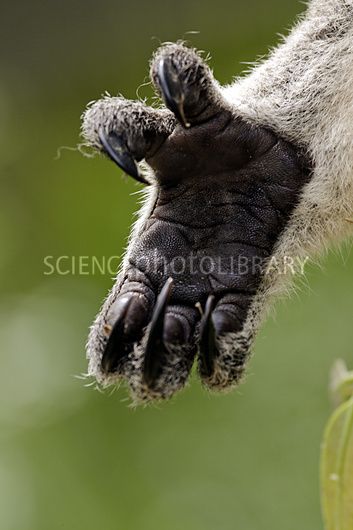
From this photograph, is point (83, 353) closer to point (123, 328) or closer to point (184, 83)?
point (123, 328)

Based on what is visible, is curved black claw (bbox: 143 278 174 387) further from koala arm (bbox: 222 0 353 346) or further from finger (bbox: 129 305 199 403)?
koala arm (bbox: 222 0 353 346)

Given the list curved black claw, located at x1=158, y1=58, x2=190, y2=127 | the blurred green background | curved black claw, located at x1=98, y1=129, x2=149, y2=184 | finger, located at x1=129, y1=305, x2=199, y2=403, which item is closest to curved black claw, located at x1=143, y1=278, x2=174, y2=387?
finger, located at x1=129, y1=305, x2=199, y2=403

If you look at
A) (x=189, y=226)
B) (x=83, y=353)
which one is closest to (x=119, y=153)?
(x=189, y=226)

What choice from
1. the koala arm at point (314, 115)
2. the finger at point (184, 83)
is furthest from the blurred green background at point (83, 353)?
the finger at point (184, 83)

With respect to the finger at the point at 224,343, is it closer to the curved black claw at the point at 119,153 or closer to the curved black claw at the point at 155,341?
the curved black claw at the point at 155,341

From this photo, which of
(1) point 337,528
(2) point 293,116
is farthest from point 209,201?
(1) point 337,528

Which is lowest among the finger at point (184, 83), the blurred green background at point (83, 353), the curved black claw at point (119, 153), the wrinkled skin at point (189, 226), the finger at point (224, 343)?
the blurred green background at point (83, 353)
